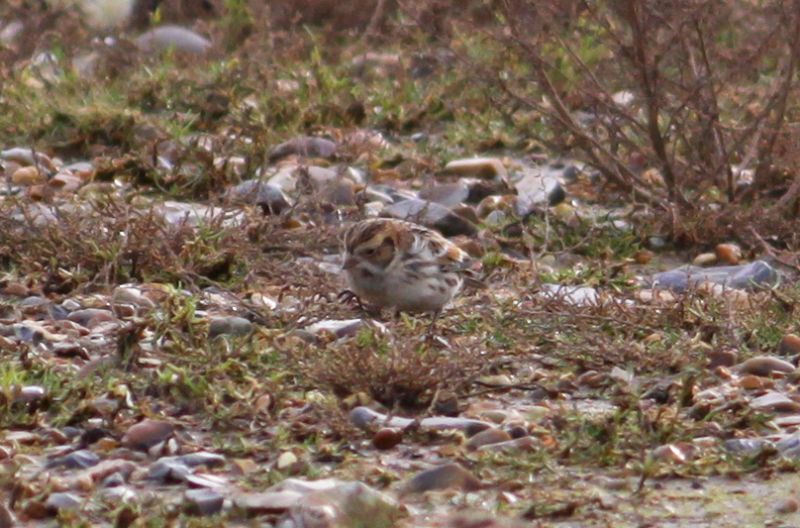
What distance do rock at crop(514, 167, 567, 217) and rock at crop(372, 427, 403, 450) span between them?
3.30 meters

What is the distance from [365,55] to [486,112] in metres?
1.14

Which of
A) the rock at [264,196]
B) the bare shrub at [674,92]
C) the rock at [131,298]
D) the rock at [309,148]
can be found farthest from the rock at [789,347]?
the rock at [309,148]

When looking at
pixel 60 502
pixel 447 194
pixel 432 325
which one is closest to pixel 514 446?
pixel 60 502

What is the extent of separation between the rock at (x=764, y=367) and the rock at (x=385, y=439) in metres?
1.41

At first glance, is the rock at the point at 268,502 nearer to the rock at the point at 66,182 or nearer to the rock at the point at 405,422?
the rock at the point at 405,422

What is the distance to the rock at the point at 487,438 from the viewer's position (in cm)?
541

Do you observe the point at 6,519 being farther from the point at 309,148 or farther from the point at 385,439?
the point at 309,148

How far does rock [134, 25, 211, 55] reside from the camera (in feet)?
39.7

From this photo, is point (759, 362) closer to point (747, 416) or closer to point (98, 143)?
point (747, 416)

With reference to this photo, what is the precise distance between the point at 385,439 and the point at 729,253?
325 cm

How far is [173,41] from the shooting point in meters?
12.4

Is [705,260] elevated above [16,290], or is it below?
above

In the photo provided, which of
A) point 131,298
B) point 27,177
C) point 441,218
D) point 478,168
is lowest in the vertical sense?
point 27,177

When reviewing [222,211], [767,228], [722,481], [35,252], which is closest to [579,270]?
[767,228]
